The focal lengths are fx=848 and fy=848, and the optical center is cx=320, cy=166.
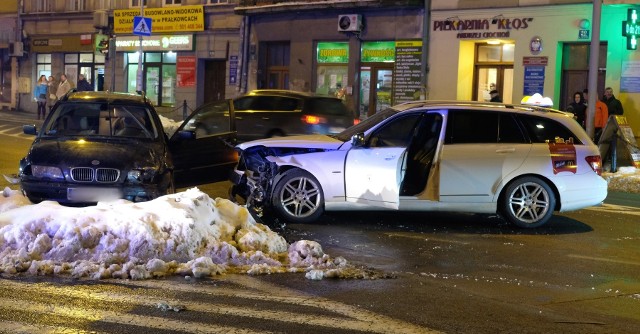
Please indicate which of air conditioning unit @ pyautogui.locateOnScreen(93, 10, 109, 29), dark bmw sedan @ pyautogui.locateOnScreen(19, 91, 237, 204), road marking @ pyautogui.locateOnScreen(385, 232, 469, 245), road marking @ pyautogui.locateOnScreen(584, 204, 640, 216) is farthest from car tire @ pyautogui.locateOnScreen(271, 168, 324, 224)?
air conditioning unit @ pyautogui.locateOnScreen(93, 10, 109, 29)

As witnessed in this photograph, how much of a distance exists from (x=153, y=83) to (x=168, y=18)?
3.01m

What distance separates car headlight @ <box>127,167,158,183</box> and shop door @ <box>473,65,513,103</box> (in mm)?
16240

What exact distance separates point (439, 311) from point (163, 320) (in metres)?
2.18

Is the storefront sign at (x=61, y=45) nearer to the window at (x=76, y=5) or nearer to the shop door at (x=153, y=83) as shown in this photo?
the window at (x=76, y=5)

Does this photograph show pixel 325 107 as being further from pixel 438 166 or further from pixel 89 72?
pixel 89 72

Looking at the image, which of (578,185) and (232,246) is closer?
(232,246)

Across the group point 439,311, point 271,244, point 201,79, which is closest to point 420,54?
point 201,79

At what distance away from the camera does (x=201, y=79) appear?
111 ft

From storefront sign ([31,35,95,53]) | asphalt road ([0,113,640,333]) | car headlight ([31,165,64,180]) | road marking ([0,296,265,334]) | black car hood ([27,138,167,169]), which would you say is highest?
storefront sign ([31,35,95,53])

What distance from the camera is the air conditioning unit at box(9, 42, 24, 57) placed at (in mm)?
39938

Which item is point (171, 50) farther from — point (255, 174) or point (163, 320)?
point (163, 320)

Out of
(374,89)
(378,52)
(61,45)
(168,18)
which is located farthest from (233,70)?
(61,45)

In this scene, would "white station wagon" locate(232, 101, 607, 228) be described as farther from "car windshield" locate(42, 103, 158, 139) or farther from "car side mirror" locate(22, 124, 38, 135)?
"car side mirror" locate(22, 124, 38, 135)

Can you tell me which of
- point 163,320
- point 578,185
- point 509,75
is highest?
point 509,75
